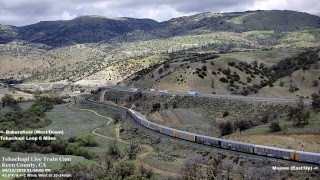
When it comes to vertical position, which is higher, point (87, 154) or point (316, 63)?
point (316, 63)

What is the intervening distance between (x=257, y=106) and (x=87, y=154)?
3500 cm

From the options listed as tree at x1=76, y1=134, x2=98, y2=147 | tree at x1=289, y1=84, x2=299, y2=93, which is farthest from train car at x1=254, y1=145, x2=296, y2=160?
tree at x1=289, y1=84, x2=299, y2=93

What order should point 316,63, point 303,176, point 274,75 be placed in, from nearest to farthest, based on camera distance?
point 303,176
point 316,63
point 274,75

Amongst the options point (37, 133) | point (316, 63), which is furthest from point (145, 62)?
point (37, 133)

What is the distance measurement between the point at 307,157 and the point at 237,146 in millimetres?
10202

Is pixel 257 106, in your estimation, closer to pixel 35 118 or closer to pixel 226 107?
pixel 226 107

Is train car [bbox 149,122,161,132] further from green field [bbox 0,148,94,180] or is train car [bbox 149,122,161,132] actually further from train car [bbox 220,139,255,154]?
train car [bbox 220,139,255,154]

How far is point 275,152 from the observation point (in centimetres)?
4638

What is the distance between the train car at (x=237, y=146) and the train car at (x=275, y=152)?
870mm

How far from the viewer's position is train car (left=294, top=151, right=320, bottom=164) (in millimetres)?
42266

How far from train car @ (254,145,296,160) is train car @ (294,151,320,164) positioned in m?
0.61

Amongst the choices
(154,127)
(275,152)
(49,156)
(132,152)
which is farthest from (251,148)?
(49,156)

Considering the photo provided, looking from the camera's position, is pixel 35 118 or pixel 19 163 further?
pixel 35 118

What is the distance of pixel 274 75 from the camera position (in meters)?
120
